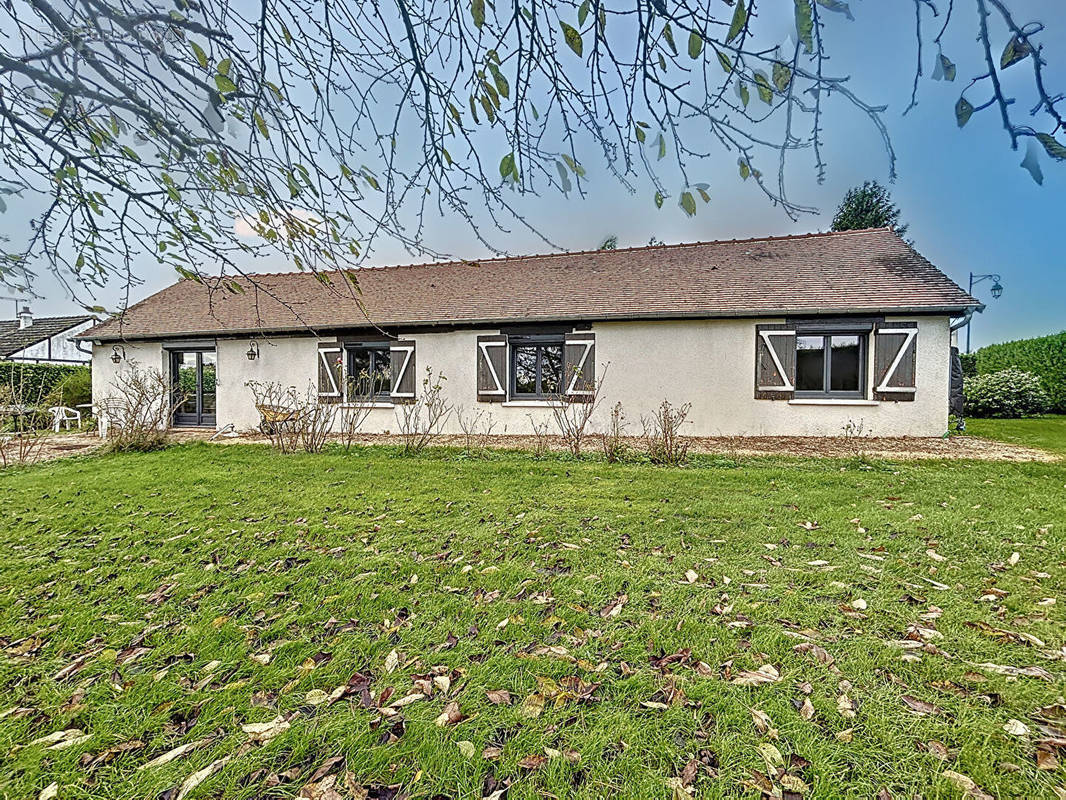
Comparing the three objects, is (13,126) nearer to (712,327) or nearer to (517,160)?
(517,160)

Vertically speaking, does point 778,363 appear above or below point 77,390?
above

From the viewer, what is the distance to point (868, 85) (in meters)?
1.50

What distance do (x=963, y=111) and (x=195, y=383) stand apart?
1477 centimetres

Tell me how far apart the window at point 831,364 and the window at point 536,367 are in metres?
4.79

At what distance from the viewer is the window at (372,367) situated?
428 inches

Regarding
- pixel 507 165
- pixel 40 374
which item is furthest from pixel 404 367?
pixel 40 374

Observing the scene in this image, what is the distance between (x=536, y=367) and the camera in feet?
34.0

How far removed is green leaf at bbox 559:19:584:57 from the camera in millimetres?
1533

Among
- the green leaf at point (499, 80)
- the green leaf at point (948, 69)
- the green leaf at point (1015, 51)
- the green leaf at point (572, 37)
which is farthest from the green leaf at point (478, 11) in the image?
the green leaf at point (1015, 51)

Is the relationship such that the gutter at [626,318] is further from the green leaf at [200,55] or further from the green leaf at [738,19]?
the green leaf at [738,19]

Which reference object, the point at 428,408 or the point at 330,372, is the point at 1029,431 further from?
the point at 330,372

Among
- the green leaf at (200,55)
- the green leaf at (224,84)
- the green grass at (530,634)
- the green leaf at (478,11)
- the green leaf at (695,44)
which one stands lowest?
the green grass at (530,634)

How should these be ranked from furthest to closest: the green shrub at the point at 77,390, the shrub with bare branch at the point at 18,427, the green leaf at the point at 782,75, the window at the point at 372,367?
the green shrub at the point at 77,390 → the window at the point at 372,367 → the shrub with bare branch at the point at 18,427 → the green leaf at the point at 782,75

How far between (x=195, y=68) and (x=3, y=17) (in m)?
0.92
